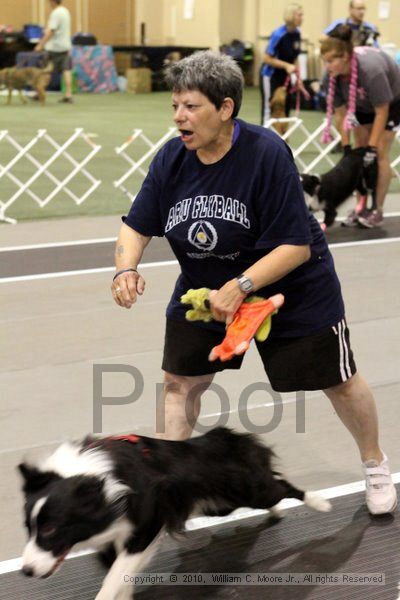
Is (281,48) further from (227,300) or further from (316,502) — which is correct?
(227,300)

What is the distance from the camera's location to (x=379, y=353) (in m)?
5.00

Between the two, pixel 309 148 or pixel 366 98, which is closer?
pixel 366 98

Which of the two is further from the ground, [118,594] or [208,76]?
[208,76]

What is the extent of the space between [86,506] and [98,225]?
6.17 m

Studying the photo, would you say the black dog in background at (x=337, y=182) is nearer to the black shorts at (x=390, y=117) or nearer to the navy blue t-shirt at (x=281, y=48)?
the black shorts at (x=390, y=117)

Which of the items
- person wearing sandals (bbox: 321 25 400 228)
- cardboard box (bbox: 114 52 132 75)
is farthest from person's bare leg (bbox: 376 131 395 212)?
cardboard box (bbox: 114 52 132 75)

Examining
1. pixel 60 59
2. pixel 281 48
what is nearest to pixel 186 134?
pixel 281 48

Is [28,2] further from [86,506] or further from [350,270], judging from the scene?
[86,506]

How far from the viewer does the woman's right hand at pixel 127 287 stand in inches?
113

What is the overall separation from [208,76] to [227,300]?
611mm

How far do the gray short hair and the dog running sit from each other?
16687 mm

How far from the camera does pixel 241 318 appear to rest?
2783mm

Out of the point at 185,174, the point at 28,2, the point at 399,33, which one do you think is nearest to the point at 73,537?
the point at 185,174

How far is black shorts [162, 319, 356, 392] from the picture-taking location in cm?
298
